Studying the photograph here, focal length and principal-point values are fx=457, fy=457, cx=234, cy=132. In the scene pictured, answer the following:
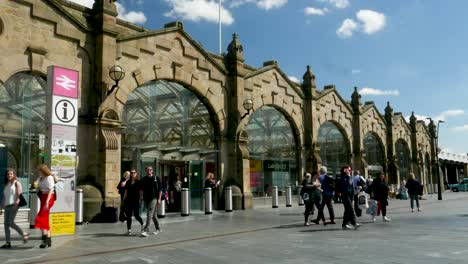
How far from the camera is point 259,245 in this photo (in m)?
9.70

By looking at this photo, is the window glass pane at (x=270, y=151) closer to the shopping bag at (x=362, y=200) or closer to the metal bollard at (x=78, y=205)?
the shopping bag at (x=362, y=200)

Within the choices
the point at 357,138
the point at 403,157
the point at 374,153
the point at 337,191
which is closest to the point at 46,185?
the point at 337,191

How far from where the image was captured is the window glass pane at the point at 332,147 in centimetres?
3084

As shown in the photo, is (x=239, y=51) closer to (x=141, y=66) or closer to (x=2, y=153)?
(x=141, y=66)

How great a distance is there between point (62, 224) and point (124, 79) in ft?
23.6

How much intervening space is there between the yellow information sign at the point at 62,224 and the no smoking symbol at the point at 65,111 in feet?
7.87

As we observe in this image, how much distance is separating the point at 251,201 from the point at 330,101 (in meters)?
12.1

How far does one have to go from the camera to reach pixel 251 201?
22562 millimetres

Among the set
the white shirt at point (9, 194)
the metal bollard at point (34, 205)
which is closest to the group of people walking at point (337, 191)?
the metal bollard at point (34, 205)

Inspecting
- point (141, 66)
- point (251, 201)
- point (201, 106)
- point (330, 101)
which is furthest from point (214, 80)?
point (330, 101)

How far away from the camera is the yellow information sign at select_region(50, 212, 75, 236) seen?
37.1 feet

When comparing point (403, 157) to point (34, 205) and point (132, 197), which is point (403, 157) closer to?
point (132, 197)

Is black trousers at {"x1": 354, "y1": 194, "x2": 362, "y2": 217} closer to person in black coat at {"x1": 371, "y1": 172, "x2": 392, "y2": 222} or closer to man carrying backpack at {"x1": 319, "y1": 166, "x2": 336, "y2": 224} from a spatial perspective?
person in black coat at {"x1": 371, "y1": 172, "x2": 392, "y2": 222}

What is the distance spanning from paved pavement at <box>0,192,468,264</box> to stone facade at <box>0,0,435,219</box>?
3.70 metres
